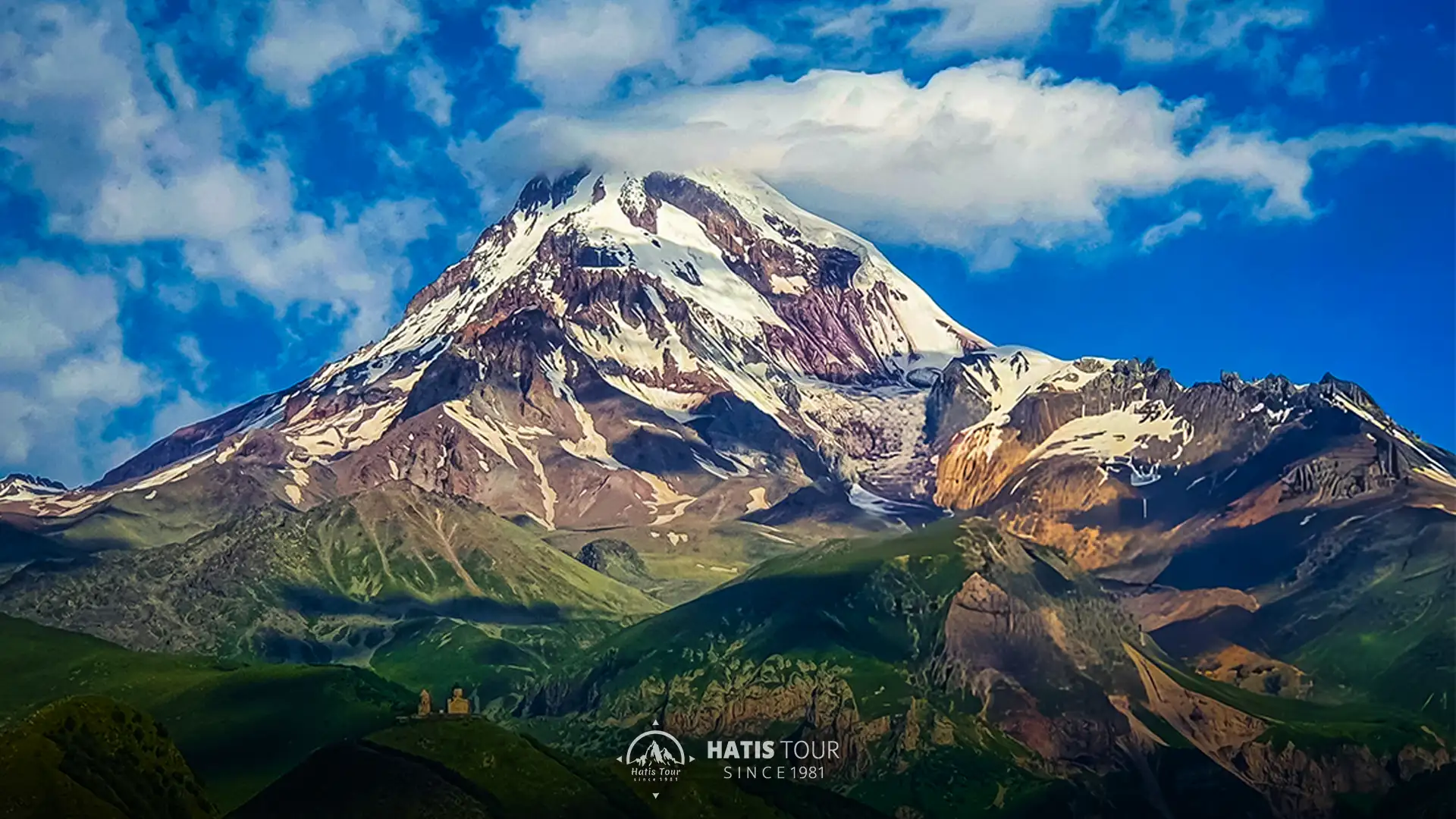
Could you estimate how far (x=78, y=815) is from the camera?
7859 inches

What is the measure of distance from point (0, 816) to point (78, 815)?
7.12 meters

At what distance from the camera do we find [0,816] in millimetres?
196125
